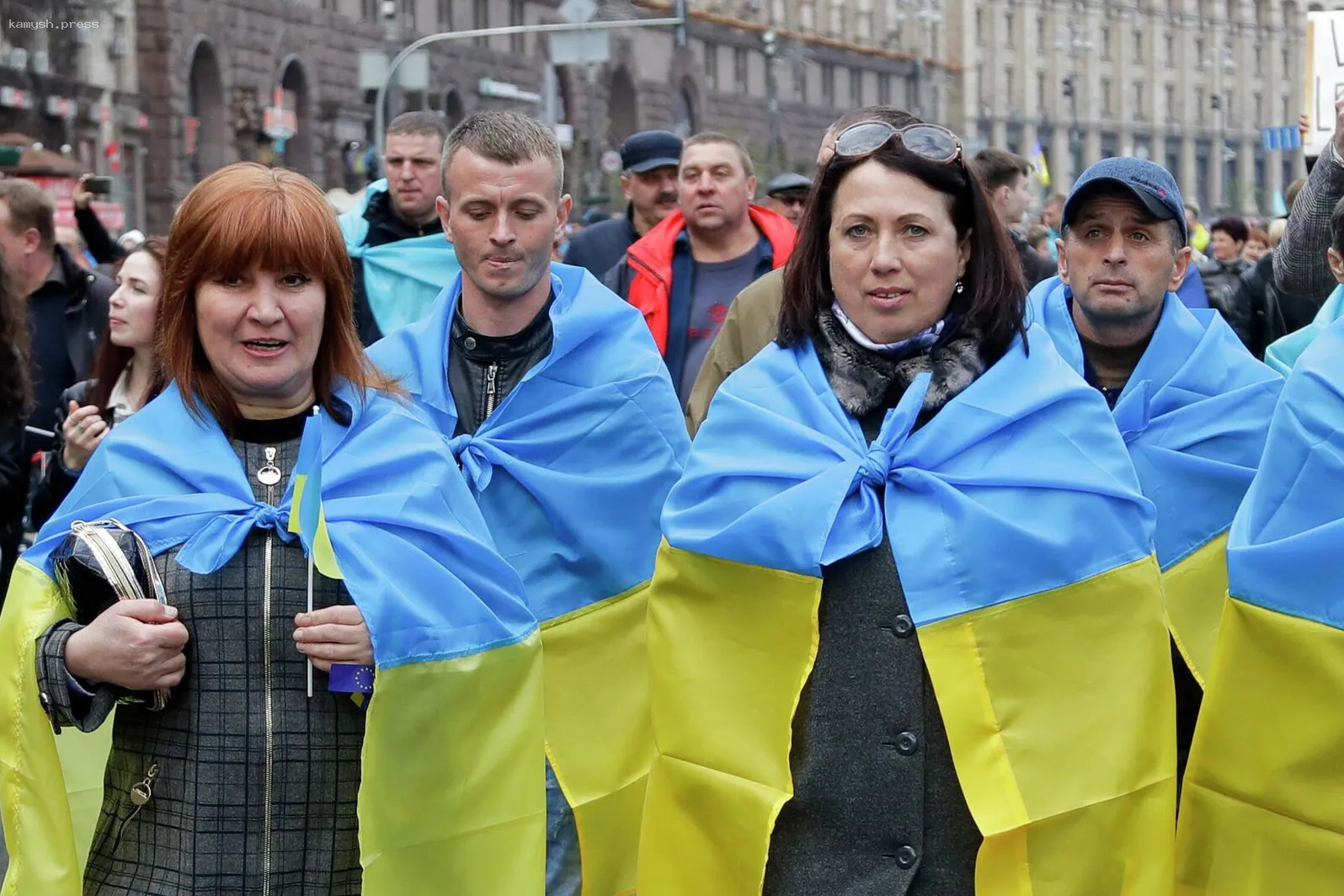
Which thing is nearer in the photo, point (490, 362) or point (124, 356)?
point (490, 362)

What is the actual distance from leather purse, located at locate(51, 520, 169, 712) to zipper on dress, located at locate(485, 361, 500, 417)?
1679 mm

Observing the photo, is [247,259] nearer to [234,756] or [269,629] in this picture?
[269,629]

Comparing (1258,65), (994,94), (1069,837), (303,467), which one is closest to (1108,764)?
(1069,837)

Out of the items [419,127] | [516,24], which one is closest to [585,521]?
[419,127]

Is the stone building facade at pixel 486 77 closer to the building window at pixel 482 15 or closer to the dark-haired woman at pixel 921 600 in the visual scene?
the building window at pixel 482 15

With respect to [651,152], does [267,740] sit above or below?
below

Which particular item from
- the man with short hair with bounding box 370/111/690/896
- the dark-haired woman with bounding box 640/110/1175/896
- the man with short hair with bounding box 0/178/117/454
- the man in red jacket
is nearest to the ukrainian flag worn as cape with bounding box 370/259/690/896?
the man with short hair with bounding box 370/111/690/896

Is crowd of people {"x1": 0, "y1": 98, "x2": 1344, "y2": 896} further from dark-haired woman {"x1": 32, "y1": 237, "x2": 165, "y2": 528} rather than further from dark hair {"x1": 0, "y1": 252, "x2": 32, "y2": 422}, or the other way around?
dark-haired woman {"x1": 32, "y1": 237, "x2": 165, "y2": 528}

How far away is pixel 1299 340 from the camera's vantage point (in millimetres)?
6324

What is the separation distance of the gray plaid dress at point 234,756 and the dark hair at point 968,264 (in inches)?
40.3

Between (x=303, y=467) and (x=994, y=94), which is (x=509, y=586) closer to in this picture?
(x=303, y=467)

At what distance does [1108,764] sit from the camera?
3.73 meters

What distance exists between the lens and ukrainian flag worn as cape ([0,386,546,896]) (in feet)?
12.3

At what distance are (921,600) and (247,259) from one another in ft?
4.32
